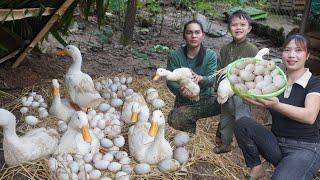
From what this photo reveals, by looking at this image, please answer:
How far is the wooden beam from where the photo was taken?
3211 mm

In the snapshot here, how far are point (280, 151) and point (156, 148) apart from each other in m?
0.77

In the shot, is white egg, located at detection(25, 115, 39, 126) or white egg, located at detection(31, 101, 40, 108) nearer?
white egg, located at detection(25, 115, 39, 126)

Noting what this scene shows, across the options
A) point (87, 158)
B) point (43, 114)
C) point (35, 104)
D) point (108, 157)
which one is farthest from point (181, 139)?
point (35, 104)

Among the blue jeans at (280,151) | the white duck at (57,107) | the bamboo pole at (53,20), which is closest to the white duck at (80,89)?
the white duck at (57,107)

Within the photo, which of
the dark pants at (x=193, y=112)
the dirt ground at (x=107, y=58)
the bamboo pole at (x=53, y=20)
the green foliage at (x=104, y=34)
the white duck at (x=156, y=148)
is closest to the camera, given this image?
the white duck at (x=156, y=148)

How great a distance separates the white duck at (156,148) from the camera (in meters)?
2.77

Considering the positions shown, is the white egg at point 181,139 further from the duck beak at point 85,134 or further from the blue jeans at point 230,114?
the duck beak at point 85,134

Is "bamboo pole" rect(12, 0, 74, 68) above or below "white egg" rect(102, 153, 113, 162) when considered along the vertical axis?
above

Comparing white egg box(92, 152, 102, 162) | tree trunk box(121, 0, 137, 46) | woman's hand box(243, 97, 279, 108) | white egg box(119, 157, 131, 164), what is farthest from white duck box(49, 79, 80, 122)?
tree trunk box(121, 0, 137, 46)

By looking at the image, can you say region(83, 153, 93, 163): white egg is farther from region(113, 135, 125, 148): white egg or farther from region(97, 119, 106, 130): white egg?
region(97, 119, 106, 130): white egg

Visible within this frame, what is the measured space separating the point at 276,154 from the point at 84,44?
3.91 metres

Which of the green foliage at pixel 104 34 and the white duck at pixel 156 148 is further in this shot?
the green foliage at pixel 104 34

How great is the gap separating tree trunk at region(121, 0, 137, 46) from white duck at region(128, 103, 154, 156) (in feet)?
9.69

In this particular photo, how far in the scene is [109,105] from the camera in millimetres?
3631
